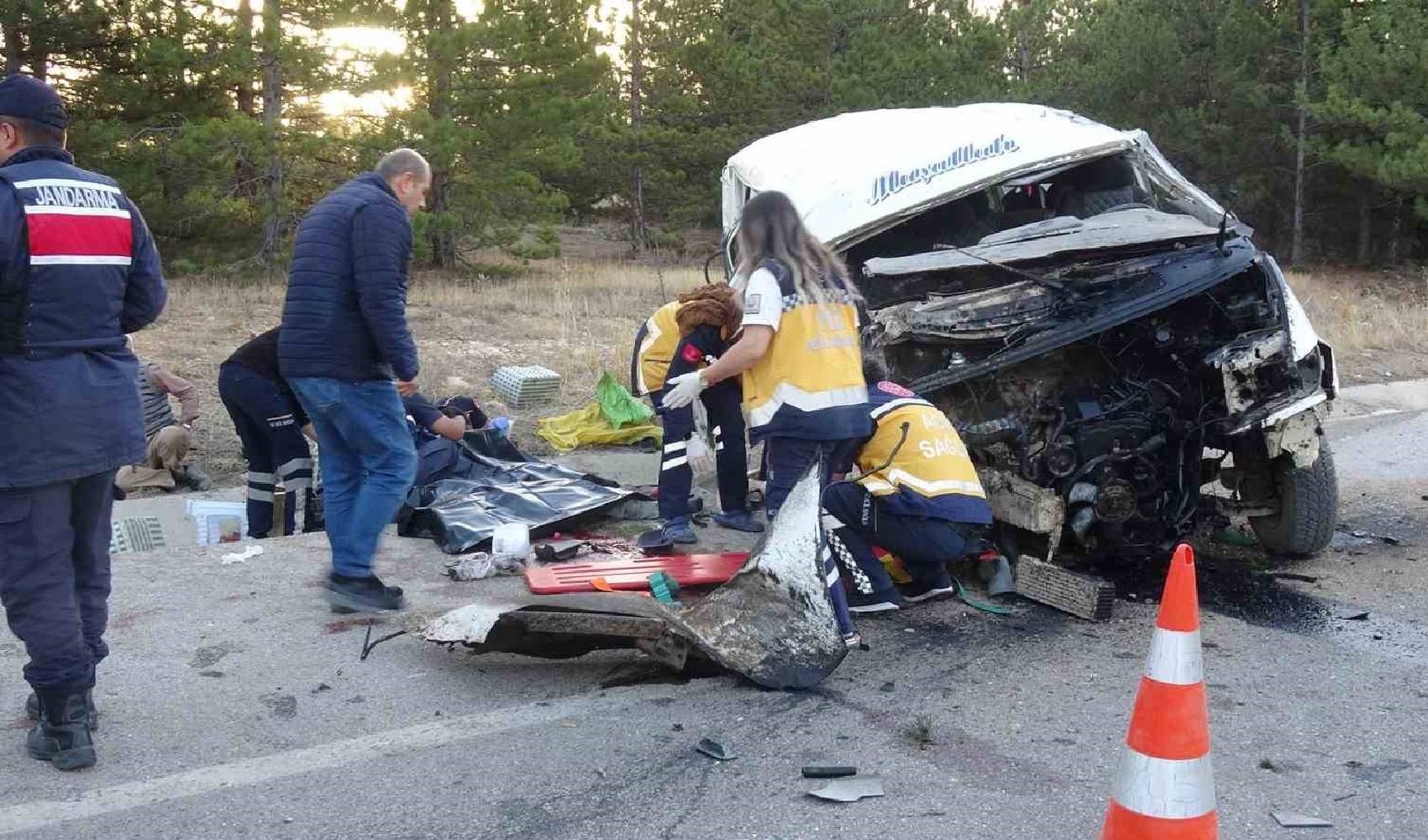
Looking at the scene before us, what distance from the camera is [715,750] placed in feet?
12.0

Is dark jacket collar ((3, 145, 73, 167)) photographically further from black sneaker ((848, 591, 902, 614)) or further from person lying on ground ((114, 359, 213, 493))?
person lying on ground ((114, 359, 213, 493))

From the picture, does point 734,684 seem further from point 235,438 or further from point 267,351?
point 235,438

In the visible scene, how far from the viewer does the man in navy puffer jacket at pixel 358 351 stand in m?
4.71

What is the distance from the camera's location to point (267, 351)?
6.30m

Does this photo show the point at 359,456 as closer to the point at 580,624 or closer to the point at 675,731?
the point at 580,624

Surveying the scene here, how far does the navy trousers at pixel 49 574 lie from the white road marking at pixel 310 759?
0.37 meters

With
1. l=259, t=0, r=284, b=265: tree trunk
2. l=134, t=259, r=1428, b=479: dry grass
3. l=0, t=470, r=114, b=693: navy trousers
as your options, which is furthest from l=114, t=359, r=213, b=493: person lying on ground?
l=259, t=0, r=284, b=265: tree trunk

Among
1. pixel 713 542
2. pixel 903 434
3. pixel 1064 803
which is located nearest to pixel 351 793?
pixel 1064 803

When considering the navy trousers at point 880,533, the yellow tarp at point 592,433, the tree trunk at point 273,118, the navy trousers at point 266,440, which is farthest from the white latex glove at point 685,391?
the tree trunk at point 273,118

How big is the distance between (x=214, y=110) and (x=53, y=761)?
1771cm

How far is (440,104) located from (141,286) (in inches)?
637

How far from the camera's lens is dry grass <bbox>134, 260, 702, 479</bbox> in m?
10.4

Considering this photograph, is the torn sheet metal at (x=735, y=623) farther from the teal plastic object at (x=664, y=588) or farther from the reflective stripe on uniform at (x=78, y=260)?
the reflective stripe on uniform at (x=78, y=260)

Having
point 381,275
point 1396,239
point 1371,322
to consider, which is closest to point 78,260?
point 381,275
